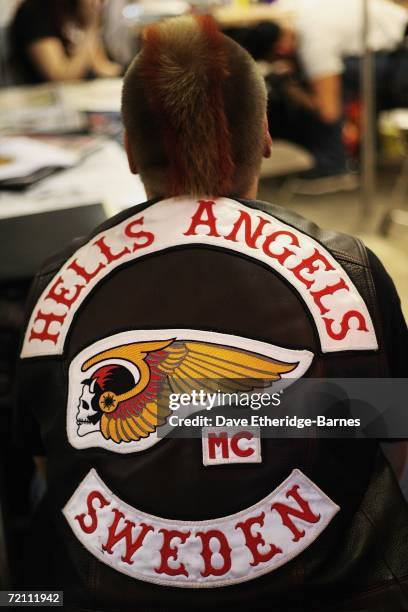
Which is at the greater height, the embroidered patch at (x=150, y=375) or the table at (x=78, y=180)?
the table at (x=78, y=180)

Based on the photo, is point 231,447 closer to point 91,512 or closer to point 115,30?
point 91,512

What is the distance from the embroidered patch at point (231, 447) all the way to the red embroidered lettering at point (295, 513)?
0.05 meters

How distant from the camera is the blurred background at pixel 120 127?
1.32 m

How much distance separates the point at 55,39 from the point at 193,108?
2447mm

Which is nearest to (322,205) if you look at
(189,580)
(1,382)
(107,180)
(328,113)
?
(328,113)

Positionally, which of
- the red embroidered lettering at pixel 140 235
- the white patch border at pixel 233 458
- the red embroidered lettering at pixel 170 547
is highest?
the red embroidered lettering at pixel 140 235

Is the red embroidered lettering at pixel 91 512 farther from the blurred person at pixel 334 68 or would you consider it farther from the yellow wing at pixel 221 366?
the blurred person at pixel 334 68

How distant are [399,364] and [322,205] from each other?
1684mm

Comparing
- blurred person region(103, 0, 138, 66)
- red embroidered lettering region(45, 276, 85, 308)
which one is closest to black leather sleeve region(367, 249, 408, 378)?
red embroidered lettering region(45, 276, 85, 308)

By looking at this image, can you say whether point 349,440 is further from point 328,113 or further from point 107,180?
point 328,113

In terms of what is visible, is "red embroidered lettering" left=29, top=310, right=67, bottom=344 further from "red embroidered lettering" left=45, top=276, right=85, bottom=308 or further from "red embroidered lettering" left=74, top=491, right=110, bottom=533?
"red embroidered lettering" left=74, top=491, right=110, bottom=533

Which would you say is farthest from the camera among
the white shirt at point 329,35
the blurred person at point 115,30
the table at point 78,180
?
the blurred person at point 115,30

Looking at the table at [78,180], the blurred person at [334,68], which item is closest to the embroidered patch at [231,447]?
the table at [78,180]

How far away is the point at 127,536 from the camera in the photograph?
70 centimetres
